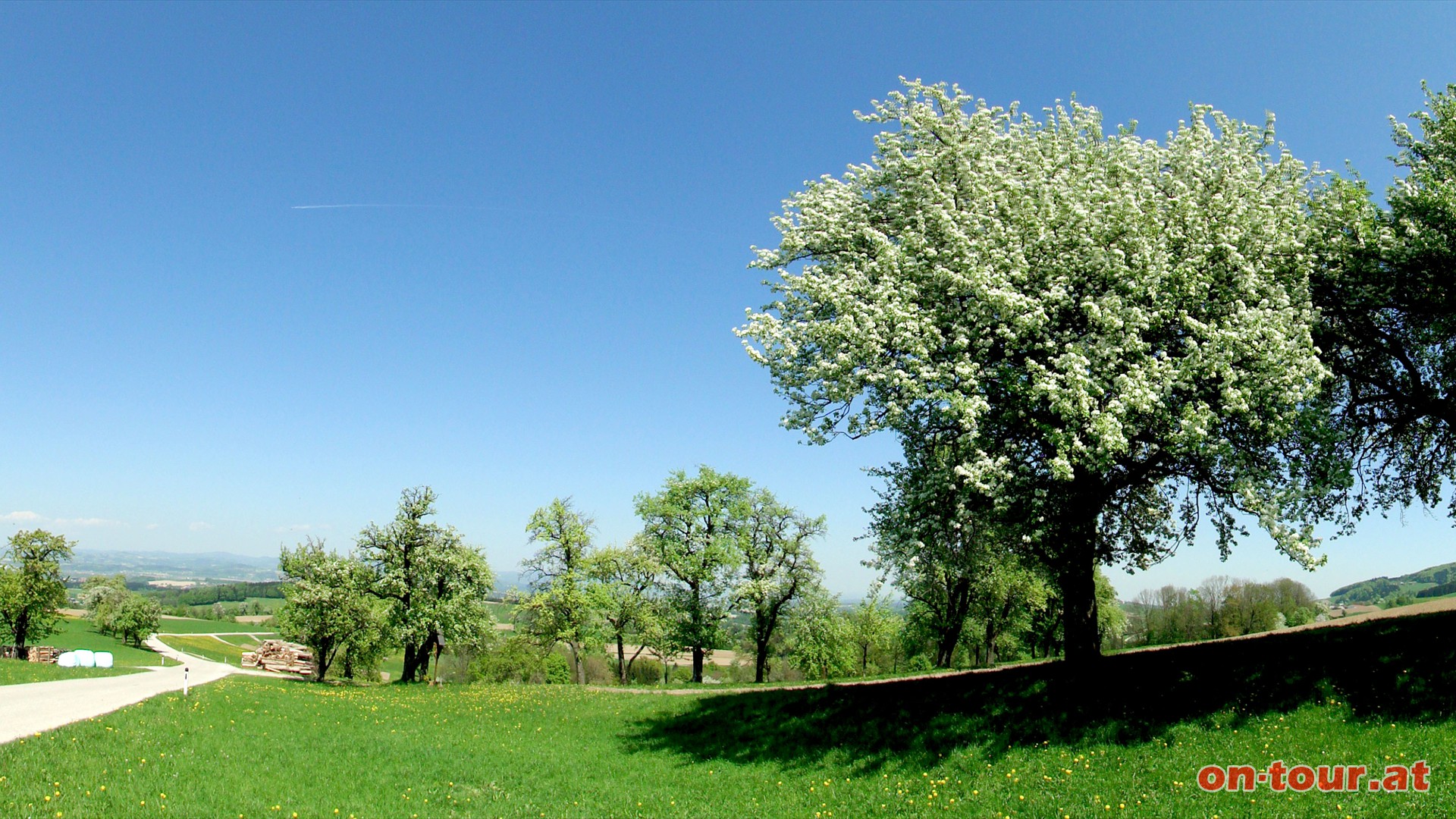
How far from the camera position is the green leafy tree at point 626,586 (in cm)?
5041

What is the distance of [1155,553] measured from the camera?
66.9 ft

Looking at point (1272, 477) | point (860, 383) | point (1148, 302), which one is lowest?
point (1272, 477)

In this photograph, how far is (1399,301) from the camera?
18000 mm

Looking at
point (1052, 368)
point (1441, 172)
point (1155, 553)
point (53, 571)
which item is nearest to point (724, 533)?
point (1155, 553)

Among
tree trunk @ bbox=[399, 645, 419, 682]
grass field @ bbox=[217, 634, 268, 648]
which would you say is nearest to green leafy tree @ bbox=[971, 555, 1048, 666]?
tree trunk @ bbox=[399, 645, 419, 682]

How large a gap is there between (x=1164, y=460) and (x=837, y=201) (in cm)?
1062

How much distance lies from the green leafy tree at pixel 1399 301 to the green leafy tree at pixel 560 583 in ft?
136

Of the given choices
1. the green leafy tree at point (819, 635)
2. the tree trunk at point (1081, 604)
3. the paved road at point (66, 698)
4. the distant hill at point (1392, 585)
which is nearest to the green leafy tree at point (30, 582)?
the paved road at point (66, 698)

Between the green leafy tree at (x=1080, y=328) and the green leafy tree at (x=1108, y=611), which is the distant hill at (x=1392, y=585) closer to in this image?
the green leafy tree at (x=1108, y=611)

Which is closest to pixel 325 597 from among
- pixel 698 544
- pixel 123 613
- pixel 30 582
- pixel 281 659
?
pixel 698 544

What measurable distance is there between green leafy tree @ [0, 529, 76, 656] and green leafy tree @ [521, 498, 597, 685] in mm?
36976

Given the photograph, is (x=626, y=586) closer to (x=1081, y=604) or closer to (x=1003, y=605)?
(x=1003, y=605)

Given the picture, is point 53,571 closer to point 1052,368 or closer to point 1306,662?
point 1052,368

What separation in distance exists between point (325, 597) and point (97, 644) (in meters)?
63.1
